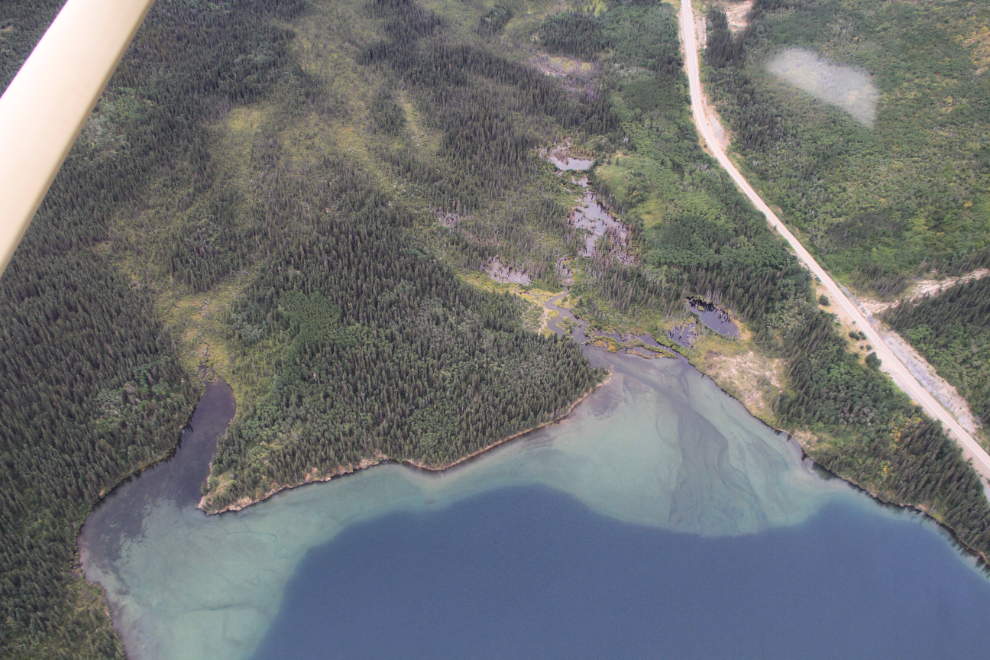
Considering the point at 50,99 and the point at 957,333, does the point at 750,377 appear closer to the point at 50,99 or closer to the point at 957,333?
the point at 957,333

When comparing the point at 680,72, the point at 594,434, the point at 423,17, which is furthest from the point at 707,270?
the point at 423,17

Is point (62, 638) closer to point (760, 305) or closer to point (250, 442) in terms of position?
point (250, 442)

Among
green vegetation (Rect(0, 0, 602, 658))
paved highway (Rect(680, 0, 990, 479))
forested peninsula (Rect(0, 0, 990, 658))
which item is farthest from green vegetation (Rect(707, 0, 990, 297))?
green vegetation (Rect(0, 0, 602, 658))

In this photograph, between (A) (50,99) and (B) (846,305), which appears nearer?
(A) (50,99)

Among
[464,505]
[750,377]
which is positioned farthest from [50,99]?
[750,377]

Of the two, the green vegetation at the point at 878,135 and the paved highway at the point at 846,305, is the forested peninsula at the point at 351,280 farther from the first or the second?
the green vegetation at the point at 878,135
